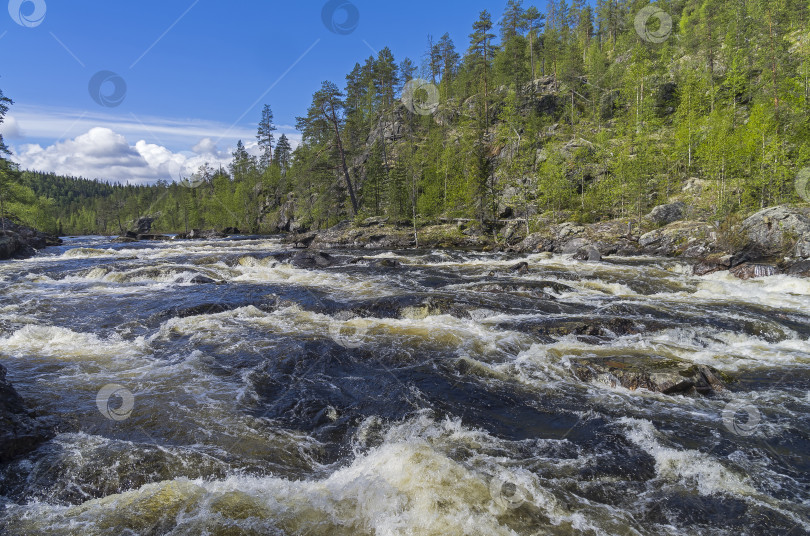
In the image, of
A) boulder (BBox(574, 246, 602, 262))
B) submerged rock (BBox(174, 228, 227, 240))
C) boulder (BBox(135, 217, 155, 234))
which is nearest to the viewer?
boulder (BBox(574, 246, 602, 262))

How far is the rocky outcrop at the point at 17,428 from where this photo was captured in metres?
6.46

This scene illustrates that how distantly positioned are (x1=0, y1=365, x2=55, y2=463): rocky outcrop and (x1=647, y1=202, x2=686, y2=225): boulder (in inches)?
1693

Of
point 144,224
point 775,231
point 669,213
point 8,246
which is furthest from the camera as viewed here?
point 144,224

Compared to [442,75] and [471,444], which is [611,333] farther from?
[442,75]

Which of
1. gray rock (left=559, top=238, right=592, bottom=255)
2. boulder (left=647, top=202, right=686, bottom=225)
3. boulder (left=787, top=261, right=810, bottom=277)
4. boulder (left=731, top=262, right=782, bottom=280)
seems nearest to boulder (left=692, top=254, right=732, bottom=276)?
boulder (left=731, top=262, right=782, bottom=280)

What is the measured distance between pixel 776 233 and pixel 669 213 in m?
11.5

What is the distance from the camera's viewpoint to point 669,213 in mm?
36781

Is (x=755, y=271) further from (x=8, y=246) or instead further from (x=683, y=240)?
(x=8, y=246)

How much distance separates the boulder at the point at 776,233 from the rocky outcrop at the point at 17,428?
104 feet

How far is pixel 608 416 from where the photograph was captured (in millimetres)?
8148

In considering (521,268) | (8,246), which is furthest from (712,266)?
(8,246)

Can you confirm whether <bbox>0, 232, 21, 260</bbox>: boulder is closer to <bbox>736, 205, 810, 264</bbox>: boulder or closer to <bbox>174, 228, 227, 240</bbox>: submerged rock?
<bbox>174, 228, 227, 240</bbox>: submerged rock

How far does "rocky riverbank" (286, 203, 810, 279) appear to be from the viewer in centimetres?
2347

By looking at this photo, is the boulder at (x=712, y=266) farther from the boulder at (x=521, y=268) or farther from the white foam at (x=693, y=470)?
the white foam at (x=693, y=470)
